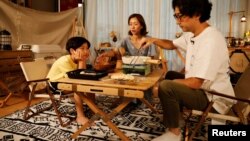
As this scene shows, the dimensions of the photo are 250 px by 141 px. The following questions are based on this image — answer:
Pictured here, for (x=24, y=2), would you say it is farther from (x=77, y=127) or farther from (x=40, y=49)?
(x=77, y=127)

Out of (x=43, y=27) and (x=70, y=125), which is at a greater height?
(x=43, y=27)

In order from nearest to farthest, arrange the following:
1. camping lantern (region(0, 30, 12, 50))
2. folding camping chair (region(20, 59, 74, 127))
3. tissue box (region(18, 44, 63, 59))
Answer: folding camping chair (region(20, 59, 74, 127))
camping lantern (region(0, 30, 12, 50))
tissue box (region(18, 44, 63, 59))

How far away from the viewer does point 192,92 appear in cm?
176

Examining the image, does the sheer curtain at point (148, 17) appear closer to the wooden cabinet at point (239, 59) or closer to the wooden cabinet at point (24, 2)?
the wooden cabinet at point (239, 59)

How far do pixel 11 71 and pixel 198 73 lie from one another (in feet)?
10.3

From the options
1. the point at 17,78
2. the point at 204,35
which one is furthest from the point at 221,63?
the point at 17,78

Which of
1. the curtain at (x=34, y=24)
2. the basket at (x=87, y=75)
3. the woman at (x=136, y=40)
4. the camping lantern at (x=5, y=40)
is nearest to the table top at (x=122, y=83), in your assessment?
the basket at (x=87, y=75)

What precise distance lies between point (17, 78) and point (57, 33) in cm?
160

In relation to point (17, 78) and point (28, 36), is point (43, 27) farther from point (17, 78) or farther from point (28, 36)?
point (17, 78)

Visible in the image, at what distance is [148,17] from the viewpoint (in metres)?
5.02

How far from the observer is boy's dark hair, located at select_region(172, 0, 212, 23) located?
173 centimetres

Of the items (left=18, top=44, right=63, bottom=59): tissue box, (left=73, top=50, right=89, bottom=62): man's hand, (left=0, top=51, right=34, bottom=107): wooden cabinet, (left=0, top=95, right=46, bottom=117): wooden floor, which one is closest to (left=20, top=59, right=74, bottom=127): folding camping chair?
(left=0, top=95, right=46, bottom=117): wooden floor

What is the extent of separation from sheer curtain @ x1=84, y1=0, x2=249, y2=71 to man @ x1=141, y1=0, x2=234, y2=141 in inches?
121

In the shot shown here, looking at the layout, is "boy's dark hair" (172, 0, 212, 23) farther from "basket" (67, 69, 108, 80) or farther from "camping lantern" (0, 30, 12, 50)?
"camping lantern" (0, 30, 12, 50)
